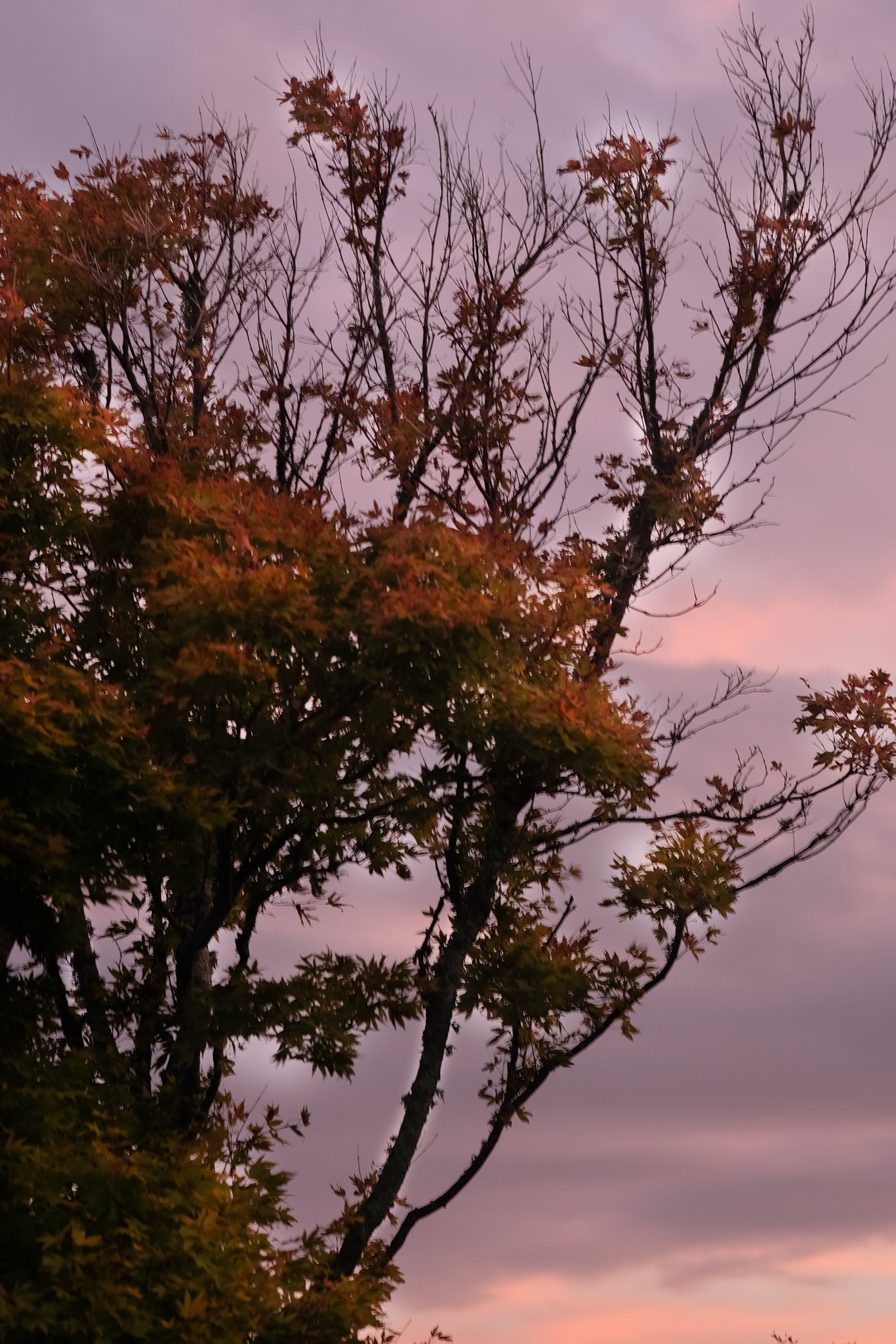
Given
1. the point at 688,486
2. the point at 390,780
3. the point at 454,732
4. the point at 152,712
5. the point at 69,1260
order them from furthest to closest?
the point at 688,486, the point at 390,780, the point at 454,732, the point at 152,712, the point at 69,1260

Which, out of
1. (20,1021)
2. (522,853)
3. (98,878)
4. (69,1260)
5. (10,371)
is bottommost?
(69,1260)

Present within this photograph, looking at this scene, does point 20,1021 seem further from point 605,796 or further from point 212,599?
point 605,796

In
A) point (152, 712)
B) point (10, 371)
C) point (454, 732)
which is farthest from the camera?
point (10, 371)

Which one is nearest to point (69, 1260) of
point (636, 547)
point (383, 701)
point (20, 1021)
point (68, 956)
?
point (20, 1021)

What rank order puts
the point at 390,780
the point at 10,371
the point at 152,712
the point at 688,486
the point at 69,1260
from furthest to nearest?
the point at 688,486 → the point at 390,780 → the point at 10,371 → the point at 152,712 → the point at 69,1260

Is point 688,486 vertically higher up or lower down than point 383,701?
higher up

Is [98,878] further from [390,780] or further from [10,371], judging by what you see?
[10,371]

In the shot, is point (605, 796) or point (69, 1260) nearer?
point (69, 1260)

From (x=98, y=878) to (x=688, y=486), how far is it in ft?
20.5

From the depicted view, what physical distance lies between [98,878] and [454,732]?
9.26 ft

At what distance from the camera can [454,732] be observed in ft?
30.4

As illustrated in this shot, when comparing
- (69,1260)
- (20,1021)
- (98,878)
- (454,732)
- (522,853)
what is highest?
(522,853)

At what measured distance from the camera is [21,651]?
10008mm

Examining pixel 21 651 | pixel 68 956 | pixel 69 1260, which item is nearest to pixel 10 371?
pixel 21 651
